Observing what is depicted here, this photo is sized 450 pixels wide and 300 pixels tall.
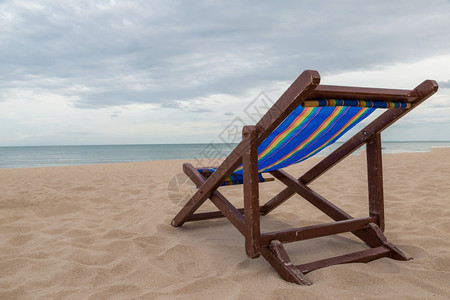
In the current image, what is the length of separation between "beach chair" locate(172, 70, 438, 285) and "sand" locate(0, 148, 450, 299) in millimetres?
127

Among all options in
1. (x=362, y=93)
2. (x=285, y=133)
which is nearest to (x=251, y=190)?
(x=285, y=133)

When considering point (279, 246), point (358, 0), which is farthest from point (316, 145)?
point (358, 0)

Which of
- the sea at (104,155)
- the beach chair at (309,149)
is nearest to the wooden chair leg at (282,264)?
the beach chair at (309,149)

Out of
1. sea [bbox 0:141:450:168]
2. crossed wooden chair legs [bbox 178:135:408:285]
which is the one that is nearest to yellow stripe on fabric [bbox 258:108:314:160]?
crossed wooden chair legs [bbox 178:135:408:285]

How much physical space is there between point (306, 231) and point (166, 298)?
85 centimetres

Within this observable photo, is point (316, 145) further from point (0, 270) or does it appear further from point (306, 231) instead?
point (0, 270)

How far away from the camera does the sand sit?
4.96 feet

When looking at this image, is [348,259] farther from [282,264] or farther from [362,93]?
[362,93]

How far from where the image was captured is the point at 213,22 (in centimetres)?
745

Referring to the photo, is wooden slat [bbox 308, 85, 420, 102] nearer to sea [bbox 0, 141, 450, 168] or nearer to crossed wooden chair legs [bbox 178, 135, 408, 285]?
crossed wooden chair legs [bbox 178, 135, 408, 285]

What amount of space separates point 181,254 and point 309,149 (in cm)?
109

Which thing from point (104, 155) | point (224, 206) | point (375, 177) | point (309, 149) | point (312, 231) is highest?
point (309, 149)

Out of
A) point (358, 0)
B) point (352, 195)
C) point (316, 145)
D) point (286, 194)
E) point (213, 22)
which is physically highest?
point (213, 22)

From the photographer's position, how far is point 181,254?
203cm
